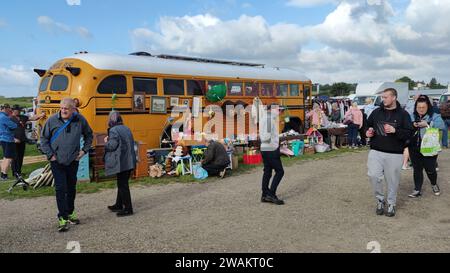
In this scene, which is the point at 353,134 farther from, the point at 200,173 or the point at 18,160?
the point at 18,160

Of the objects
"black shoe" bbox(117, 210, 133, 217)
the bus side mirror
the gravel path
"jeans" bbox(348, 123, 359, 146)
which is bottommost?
the gravel path

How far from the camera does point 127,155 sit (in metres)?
6.50

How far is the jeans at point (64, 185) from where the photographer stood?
5.78m

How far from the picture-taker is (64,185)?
5.83 meters

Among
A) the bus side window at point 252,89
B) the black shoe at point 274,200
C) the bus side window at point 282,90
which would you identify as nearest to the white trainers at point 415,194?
the black shoe at point 274,200

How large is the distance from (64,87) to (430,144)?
8.51m

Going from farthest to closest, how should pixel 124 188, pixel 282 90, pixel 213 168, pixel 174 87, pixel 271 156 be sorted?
1. pixel 282 90
2. pixel 174 87
3. pixel 213 168
4. pixel 271 156
5. pixel 124 188

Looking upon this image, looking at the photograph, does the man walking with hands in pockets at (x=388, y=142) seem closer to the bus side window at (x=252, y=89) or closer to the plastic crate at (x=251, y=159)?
the plastic crate at (x=251, y=159)

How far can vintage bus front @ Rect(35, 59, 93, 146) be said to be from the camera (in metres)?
10.4

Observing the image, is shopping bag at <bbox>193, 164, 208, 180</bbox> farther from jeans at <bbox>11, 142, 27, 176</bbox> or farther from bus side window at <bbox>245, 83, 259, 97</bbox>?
bus side window at <bbox>245, 83, 259, 97</bbox>

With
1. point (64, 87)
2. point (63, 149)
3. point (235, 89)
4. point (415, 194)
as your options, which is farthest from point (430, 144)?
point (64, 87)

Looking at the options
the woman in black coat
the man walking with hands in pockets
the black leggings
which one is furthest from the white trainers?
the woman in black coat

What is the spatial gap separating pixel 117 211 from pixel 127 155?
1.00m

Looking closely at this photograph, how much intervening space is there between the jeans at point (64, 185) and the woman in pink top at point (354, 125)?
11536mm
